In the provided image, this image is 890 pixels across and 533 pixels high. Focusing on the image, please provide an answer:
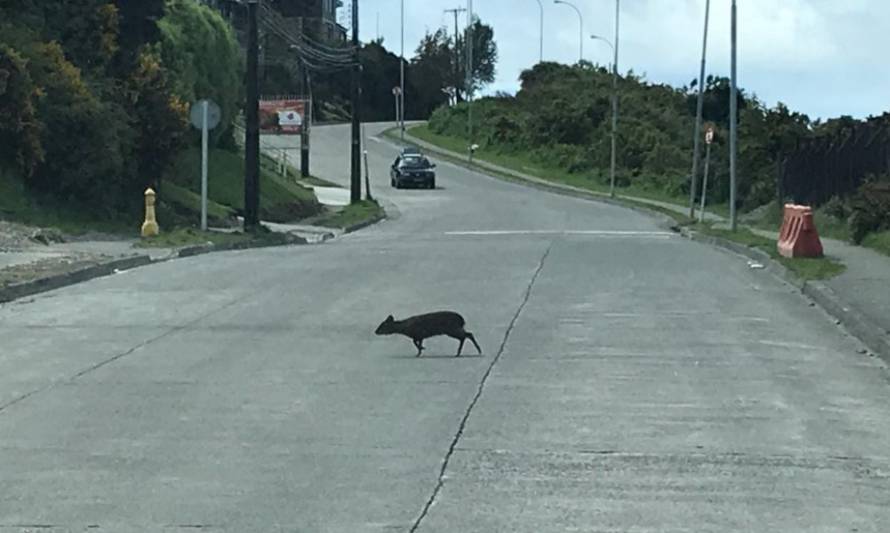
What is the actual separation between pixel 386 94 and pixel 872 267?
115024 mm

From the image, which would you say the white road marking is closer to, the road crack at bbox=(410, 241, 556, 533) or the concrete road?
the concrete road

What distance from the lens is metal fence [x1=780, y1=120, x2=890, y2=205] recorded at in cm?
3606

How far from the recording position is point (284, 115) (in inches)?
2926

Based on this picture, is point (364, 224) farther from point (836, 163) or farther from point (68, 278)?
point (68, 278)

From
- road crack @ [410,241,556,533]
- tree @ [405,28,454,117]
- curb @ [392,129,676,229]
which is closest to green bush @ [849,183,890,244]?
road crack @ [410,241,556,533]

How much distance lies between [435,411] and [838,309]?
8.45m

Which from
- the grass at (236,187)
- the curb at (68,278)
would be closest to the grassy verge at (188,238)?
the curb at (68,278)

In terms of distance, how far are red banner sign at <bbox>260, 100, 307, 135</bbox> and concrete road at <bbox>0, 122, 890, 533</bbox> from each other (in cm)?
5221

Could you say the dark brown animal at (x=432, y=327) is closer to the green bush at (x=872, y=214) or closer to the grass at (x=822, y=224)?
the green bush at (x=872, y=214)

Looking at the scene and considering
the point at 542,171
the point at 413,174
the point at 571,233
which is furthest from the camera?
the point at 542,171

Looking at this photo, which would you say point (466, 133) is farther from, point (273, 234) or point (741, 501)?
point (741, 501)

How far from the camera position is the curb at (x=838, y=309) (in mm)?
15711

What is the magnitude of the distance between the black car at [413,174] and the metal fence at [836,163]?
103 feet

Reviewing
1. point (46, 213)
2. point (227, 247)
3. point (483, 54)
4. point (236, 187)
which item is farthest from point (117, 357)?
point (483, 54)
